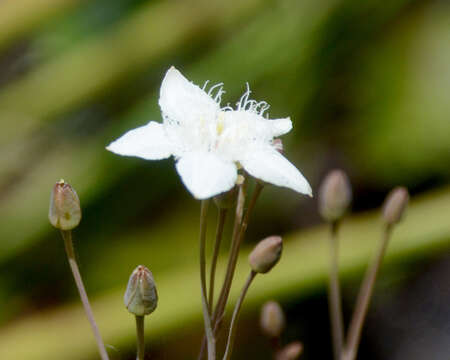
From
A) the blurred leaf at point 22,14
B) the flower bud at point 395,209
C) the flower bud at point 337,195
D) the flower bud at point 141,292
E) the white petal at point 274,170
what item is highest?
the blurred leaf at point 22,14

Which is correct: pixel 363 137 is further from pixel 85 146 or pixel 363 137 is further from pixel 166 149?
pixel 166 149

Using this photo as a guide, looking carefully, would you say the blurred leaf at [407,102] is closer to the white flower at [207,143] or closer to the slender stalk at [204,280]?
the white flower at [207,143]

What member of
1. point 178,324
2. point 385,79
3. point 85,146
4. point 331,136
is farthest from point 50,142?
point 385,79

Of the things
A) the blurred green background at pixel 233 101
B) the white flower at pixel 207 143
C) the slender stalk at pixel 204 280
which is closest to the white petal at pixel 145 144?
the white flower at pixel 207 143

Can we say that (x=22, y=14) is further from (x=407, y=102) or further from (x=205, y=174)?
(x=205, y=174)

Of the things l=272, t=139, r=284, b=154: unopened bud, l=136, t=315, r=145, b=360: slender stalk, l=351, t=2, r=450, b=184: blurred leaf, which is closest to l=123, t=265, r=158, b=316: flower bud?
l=136, t=315, r=145, b=360: slender stalk

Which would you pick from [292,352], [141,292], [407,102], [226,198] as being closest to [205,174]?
[226,198]

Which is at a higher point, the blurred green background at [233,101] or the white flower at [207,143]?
the blurred green background at [233,101]
